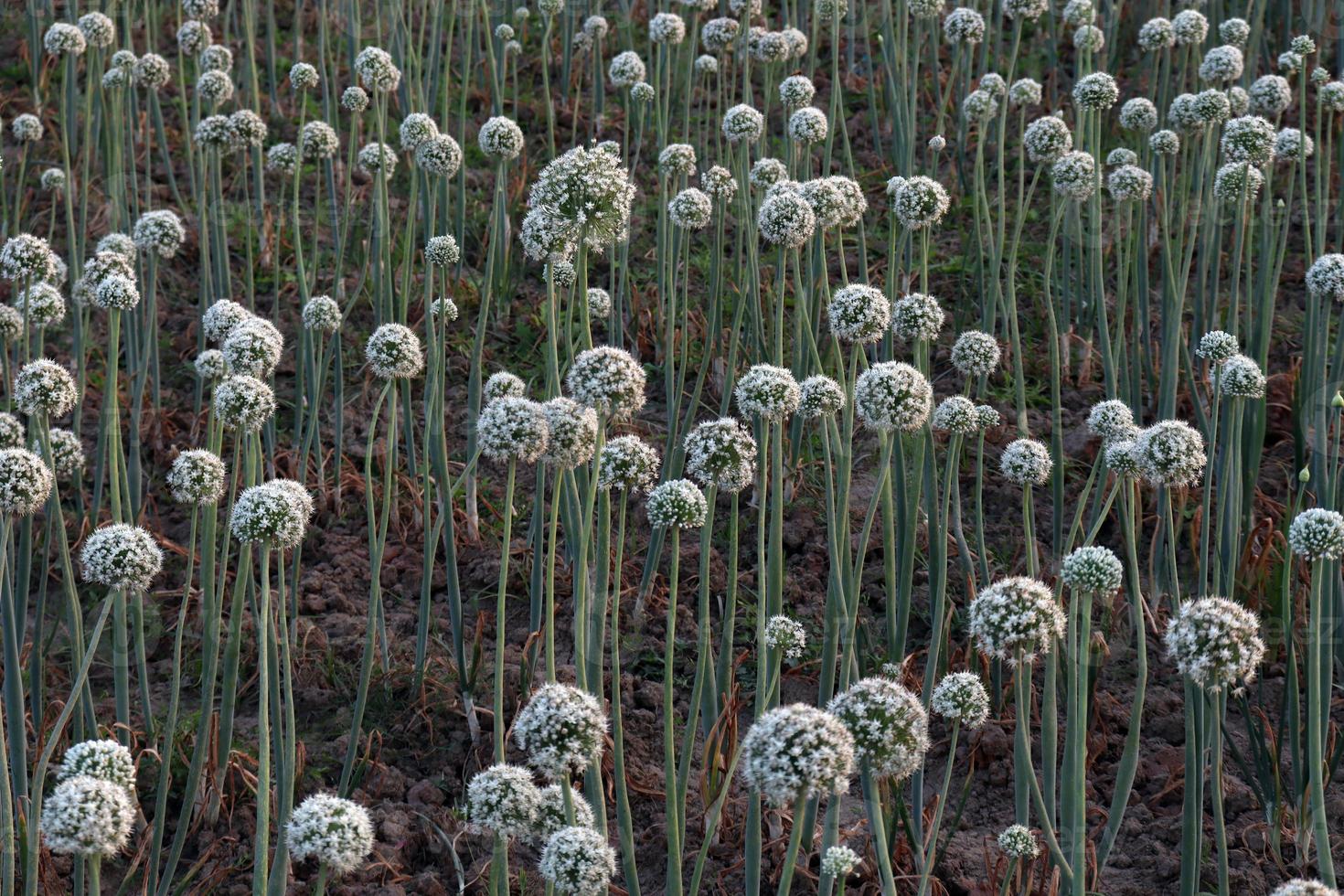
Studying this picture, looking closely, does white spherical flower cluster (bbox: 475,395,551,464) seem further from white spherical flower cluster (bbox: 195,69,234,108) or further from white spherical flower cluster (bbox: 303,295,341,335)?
white spherical flower cluster (bbox: 195,69,234,108)

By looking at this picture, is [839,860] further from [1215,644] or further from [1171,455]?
[1171,455]

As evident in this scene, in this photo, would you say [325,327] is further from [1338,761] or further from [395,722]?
[1338,761]

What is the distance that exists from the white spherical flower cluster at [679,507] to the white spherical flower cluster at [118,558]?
4.40 feet

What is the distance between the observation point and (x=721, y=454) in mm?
3654

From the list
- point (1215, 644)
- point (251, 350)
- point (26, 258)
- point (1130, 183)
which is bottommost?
point (1215, 644)

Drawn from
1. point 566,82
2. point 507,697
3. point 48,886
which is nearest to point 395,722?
point 507,697

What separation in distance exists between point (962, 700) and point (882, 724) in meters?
0.82

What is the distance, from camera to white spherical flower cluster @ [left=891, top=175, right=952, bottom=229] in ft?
15.9

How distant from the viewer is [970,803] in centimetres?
450

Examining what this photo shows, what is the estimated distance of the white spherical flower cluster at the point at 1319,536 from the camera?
3336mm

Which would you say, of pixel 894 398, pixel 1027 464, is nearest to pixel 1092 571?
pixel 894 398

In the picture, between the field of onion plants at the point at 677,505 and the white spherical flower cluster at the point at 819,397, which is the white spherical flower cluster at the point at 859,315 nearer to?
the field of onion plants at the point at 677,505

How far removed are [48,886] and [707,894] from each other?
1.84 metres

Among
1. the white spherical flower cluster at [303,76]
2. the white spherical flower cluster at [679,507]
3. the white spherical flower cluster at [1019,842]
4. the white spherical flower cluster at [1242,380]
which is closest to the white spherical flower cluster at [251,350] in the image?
the white spherical flower cluster at [679,507]
